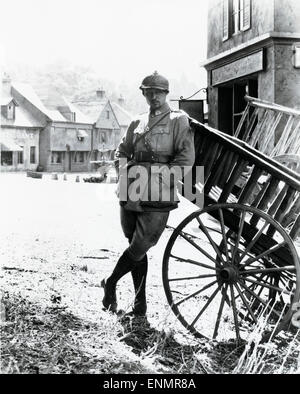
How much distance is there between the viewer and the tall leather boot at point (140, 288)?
416 cm

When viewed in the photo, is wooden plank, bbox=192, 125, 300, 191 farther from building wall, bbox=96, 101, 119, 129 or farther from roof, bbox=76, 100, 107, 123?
building wall, bbox=96, 101, 119, 129

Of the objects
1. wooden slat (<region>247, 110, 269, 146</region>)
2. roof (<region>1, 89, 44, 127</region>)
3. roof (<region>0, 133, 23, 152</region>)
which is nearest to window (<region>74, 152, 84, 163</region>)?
roof (<region>1, 89, 44, 127</region>)

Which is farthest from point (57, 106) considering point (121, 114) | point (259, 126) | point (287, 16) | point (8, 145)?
point (259, 126)

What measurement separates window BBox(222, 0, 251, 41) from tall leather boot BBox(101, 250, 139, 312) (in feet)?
26.6

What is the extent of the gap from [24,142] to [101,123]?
8.74m

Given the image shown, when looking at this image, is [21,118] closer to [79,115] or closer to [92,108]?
[79,115]

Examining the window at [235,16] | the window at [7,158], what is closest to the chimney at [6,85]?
the window at [7,158]

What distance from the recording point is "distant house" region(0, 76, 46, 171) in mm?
36213

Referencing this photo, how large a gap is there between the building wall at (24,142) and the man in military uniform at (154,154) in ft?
112

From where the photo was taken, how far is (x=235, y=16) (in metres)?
11.4

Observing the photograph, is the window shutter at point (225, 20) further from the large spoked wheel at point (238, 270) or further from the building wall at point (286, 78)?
the large spoked wheel at point (238, 270)

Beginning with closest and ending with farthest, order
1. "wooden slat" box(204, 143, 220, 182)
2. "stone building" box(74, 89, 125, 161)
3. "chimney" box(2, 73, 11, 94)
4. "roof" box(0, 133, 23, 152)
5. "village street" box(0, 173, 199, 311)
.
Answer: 1. "wooden slat" box(204, 143, 220, 182)
2. "village street" box(0, 173, 199, 311)
3. "roof" box(0, 133, 23, 152)
4. "chimney" box(2, 73, 11, 94)
5. "stone building" box(74, 89, 125, 161)
